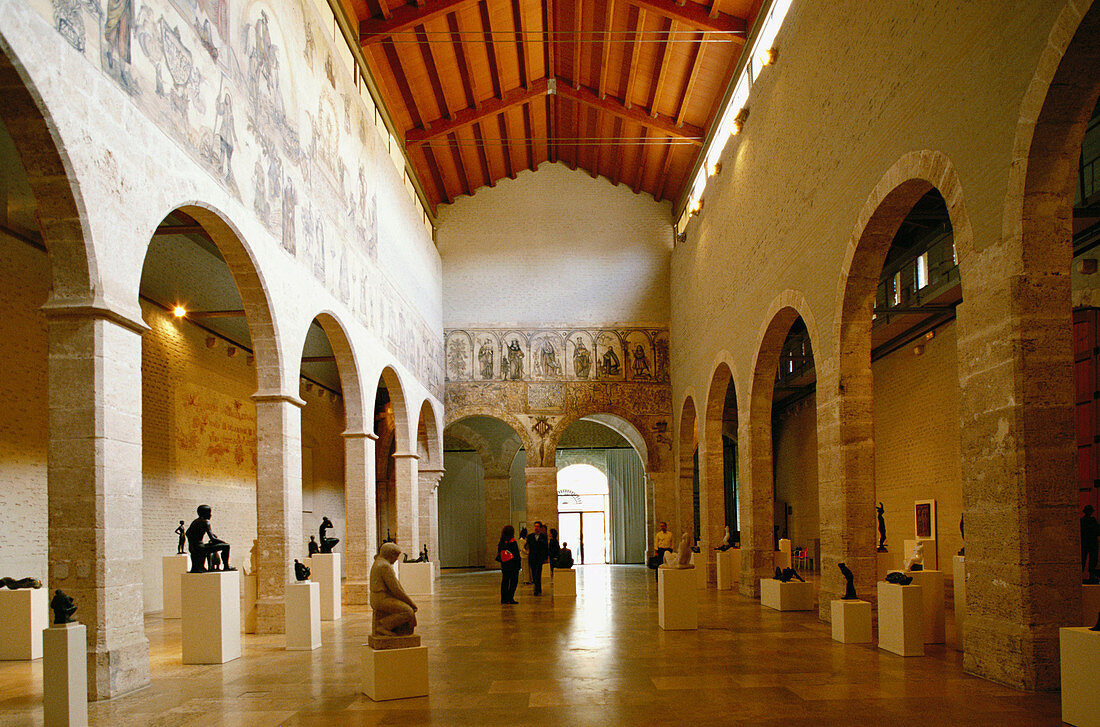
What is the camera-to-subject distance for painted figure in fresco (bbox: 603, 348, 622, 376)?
28.6 m

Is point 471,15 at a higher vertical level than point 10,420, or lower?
higher

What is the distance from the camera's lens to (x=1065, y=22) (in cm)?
705

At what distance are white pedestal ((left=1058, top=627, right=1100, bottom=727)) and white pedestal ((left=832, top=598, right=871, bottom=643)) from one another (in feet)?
13.8

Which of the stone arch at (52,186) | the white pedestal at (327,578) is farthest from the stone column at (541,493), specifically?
the stone arch at (52,186)

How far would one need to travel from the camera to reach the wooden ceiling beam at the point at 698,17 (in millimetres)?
18219

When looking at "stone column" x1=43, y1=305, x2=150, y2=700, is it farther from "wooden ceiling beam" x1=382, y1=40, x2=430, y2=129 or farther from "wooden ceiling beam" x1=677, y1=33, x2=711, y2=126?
"wooden ceiling beam" x1=677, y1=33, x2=711, y2=126

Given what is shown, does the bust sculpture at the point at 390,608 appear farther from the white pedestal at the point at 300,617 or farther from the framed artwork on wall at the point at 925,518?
the framed artwork on wall at the point at 925,518

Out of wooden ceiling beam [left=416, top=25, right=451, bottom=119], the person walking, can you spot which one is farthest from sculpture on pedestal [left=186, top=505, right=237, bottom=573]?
wooden ceiling beam [left=416, top=25, right=451, bottom=119]

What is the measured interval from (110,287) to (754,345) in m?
12.1

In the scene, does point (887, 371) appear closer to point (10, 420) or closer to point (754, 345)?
point (754, 345)

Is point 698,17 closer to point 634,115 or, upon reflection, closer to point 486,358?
point 634,115

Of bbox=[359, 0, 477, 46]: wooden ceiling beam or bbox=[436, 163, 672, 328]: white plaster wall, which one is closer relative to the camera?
bbox=[359, 0, 477, 46]: wooden ceiling beam

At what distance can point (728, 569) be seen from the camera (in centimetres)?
1995

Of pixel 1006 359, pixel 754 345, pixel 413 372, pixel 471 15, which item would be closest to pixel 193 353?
pixel 413 372
